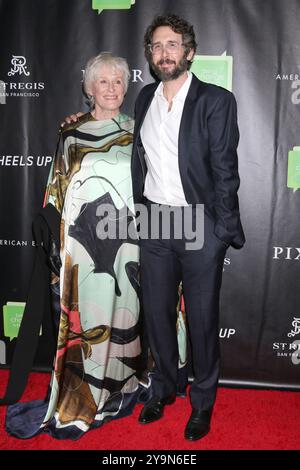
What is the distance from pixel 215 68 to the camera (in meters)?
2.61

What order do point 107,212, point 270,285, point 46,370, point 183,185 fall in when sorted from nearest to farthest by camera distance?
point 183,185 → point 107,212 → point 270,285 → point 46,370

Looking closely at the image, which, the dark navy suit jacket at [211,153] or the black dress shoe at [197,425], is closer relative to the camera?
the dark navy suit jacket at [211,153]

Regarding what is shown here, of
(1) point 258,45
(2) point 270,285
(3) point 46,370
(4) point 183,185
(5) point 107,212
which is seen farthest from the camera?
(3) point 46,370

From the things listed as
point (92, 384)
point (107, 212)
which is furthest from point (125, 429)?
point (107, 212)

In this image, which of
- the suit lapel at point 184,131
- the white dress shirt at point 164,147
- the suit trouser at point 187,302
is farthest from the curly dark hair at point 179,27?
the suit trouser at point 187,302

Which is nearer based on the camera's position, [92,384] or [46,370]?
[92,384]

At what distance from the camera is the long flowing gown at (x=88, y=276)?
90.2 inches

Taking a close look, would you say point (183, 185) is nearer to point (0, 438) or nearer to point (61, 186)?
point (61, 186)

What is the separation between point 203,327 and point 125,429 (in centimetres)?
67

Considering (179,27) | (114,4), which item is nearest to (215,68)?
(179,27)

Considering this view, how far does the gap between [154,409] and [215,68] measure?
6.32 ft

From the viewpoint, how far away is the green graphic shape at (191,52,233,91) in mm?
2596

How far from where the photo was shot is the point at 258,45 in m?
2.57

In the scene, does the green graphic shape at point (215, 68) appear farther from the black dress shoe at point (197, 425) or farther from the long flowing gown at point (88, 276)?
the black dress shoe at point (197, 425)
